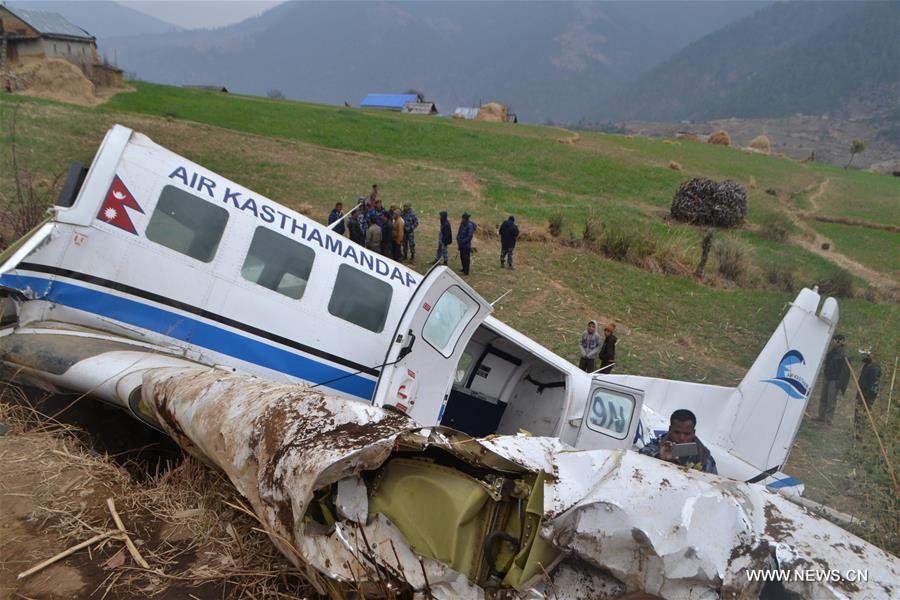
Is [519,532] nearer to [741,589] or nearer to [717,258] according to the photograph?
[741,589]

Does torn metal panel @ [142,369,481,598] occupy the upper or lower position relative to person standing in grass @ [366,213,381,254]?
lower

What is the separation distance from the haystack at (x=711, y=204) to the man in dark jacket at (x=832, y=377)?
18.0 metres

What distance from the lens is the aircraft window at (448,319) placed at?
5955 mm

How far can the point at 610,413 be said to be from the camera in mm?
6688

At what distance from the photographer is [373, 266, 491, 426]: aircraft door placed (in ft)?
18.4

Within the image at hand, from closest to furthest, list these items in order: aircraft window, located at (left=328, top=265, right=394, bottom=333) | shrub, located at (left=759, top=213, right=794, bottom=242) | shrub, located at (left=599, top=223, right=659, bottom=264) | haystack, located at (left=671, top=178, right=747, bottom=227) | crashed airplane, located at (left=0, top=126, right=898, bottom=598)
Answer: crashed airplane, located at (left=0, top=126, right=898, bottom=598) < aircraft window, located at (left=328, top=265, right=394, bottom=333) < shrub, located at (left=599, top=223, right=659, bottom=264) < shrub, located at (left=759, top=213, right=794, bottom=242) < haystack, located at (left=671, top=178, right=747, bottom=227)

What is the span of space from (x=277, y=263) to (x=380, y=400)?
210 centimetres

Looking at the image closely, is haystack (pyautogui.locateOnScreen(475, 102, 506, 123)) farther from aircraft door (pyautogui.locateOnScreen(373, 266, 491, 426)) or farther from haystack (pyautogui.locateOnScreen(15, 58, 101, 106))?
aircraft door (pyautogui.locateOnScreen(373, 266, 491, 426))

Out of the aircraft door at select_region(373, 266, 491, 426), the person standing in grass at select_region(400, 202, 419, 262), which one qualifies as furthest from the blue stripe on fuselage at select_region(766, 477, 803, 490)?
the person standing in grass at select_region(400, 202, 419, 262)

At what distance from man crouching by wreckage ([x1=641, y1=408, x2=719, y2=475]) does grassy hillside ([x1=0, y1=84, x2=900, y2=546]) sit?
1.48 metres

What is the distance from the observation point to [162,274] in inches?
236

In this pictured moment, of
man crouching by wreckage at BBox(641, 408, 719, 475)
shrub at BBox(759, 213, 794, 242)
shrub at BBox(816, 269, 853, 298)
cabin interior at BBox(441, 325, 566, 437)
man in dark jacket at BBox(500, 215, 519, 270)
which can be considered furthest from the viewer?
shrub at BBox(759, 213, 794, 242)

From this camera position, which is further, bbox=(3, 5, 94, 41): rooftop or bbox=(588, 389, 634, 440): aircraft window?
bbox=(3, 5, 94, 41): rooftop

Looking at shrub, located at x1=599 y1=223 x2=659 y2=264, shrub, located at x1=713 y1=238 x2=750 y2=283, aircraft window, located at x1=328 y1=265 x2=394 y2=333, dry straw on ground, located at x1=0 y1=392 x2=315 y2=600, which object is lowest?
dry straw on ground, located at x1=0 y1=392 x2=315 y2=600
